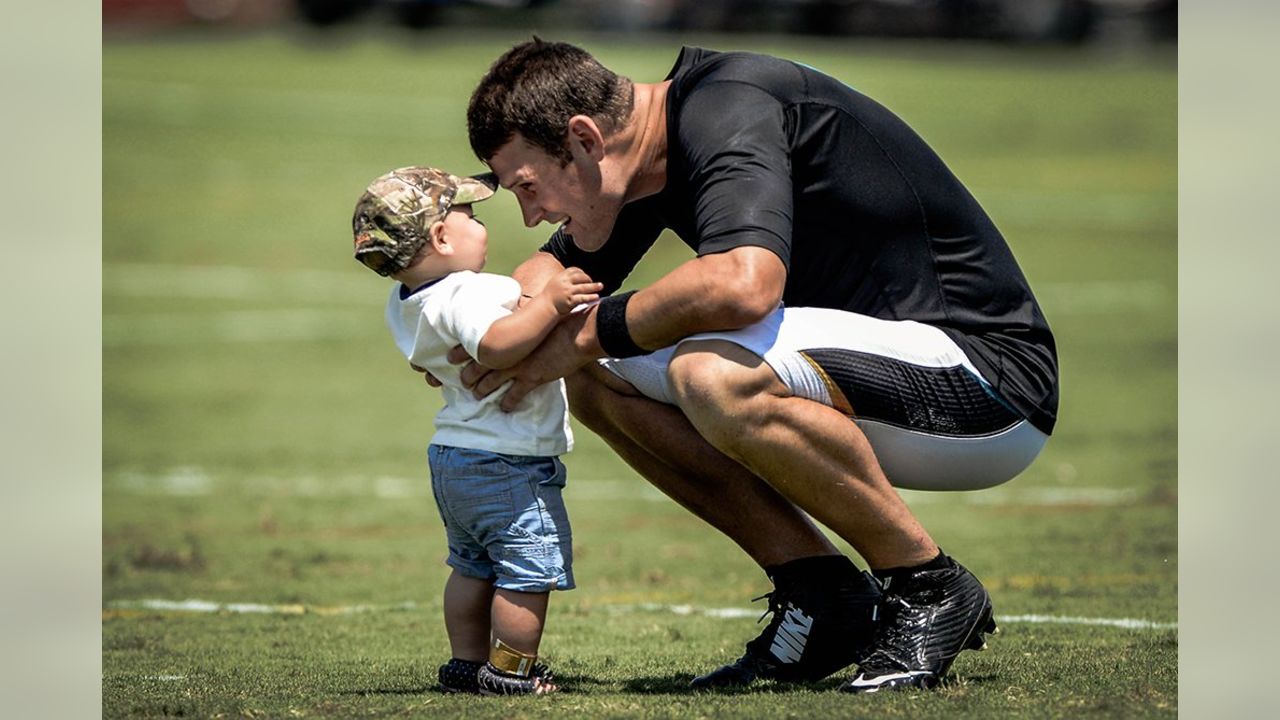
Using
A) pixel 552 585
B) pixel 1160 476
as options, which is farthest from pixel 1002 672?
pixel 1160 476

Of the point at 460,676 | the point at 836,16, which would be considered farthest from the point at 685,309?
the point at 836,16

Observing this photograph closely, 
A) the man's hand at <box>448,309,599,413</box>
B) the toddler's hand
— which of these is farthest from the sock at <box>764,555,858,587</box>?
the toddler's hand

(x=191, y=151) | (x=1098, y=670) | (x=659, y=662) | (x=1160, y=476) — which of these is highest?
(x=1098, y=670)

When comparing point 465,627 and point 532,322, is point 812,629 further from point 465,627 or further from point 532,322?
point 532,322

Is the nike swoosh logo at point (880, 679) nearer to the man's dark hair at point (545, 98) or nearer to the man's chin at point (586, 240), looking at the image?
the man's chin at point (586, 240)

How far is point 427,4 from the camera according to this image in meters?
33.1

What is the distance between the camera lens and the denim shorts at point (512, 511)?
13.1 ft

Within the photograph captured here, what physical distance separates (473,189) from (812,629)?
54.8 inches

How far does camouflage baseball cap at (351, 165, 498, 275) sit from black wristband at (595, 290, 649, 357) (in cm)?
47

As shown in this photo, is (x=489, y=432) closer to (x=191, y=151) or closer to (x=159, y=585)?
(x=159, y=585)

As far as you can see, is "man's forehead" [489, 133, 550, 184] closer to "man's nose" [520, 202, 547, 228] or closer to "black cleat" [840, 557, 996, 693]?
"man's nose" [520, 202, 547, 228]

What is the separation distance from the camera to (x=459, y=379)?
409 cm

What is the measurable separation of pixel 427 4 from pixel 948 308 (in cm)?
3017

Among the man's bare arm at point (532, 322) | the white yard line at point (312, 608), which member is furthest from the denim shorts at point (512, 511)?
the white yard line at point (312, 608)
